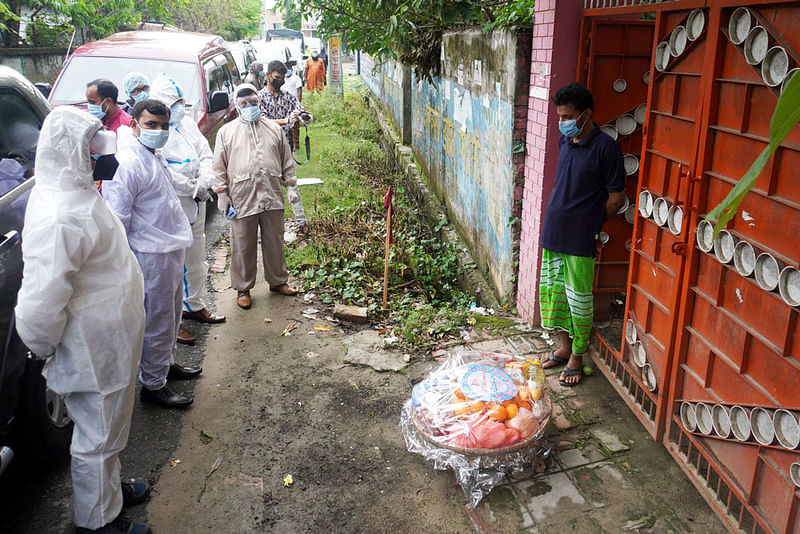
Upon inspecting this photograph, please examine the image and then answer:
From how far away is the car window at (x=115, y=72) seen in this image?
7.15 metres

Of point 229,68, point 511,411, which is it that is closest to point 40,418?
point 511,411

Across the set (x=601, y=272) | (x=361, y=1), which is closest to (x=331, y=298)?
(x=601, y=272)

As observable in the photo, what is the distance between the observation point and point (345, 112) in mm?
15133

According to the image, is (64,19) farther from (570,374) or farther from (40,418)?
(570,374)

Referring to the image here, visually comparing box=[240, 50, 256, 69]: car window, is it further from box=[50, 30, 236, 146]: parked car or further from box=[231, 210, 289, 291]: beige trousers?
box=[231, 210, 289, 291]: beige trousers

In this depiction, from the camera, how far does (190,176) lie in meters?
4.68

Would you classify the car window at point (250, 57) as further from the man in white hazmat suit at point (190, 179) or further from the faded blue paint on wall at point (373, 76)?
the man in white hazmat suit at point (190, 179)

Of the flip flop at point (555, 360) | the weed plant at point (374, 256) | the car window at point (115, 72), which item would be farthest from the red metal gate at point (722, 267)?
the car window at point (115, 72)

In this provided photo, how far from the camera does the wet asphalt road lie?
2.93 metres

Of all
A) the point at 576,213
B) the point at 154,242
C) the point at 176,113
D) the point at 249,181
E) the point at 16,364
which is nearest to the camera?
the point at 16,364

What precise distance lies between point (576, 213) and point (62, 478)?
10.4 feet

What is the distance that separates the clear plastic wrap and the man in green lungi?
0.55m

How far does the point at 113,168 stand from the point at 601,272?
10.4ft

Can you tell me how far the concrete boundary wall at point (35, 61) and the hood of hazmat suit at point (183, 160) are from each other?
11926mm
